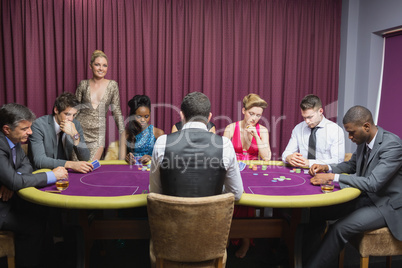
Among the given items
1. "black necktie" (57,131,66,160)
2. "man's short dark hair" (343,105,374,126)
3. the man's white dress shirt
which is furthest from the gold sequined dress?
"man's short dark hair" (343,105,374,126)

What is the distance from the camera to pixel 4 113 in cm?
212

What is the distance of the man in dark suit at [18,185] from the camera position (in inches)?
77.7

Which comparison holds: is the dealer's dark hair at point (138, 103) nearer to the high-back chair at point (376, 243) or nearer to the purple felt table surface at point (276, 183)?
the purple felt table surface at point (276, 183)

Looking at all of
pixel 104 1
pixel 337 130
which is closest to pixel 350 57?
pixel 337 130

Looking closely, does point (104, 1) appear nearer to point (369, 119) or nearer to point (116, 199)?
point (116, 199)

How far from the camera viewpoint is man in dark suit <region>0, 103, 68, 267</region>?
1.97 m

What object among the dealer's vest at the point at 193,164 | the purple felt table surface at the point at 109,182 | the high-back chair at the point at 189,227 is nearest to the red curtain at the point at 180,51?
the purple felt table surface at the point at 109,182

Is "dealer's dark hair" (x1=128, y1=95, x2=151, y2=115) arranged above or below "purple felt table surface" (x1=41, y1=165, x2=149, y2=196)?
above

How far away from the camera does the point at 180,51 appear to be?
4.25 meters

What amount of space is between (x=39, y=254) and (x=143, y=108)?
1.56m

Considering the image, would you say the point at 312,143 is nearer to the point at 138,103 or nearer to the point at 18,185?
the point at 138,103

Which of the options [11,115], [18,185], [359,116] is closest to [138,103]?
[11,115]

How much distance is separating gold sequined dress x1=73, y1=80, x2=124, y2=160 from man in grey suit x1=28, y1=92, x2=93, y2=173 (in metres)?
0.53

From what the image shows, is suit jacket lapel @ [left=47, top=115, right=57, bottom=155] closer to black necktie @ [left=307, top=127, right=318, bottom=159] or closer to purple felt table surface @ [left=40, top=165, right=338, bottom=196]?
purple felt table surface @ [left=40, top=165, right=338, bottom=196]
